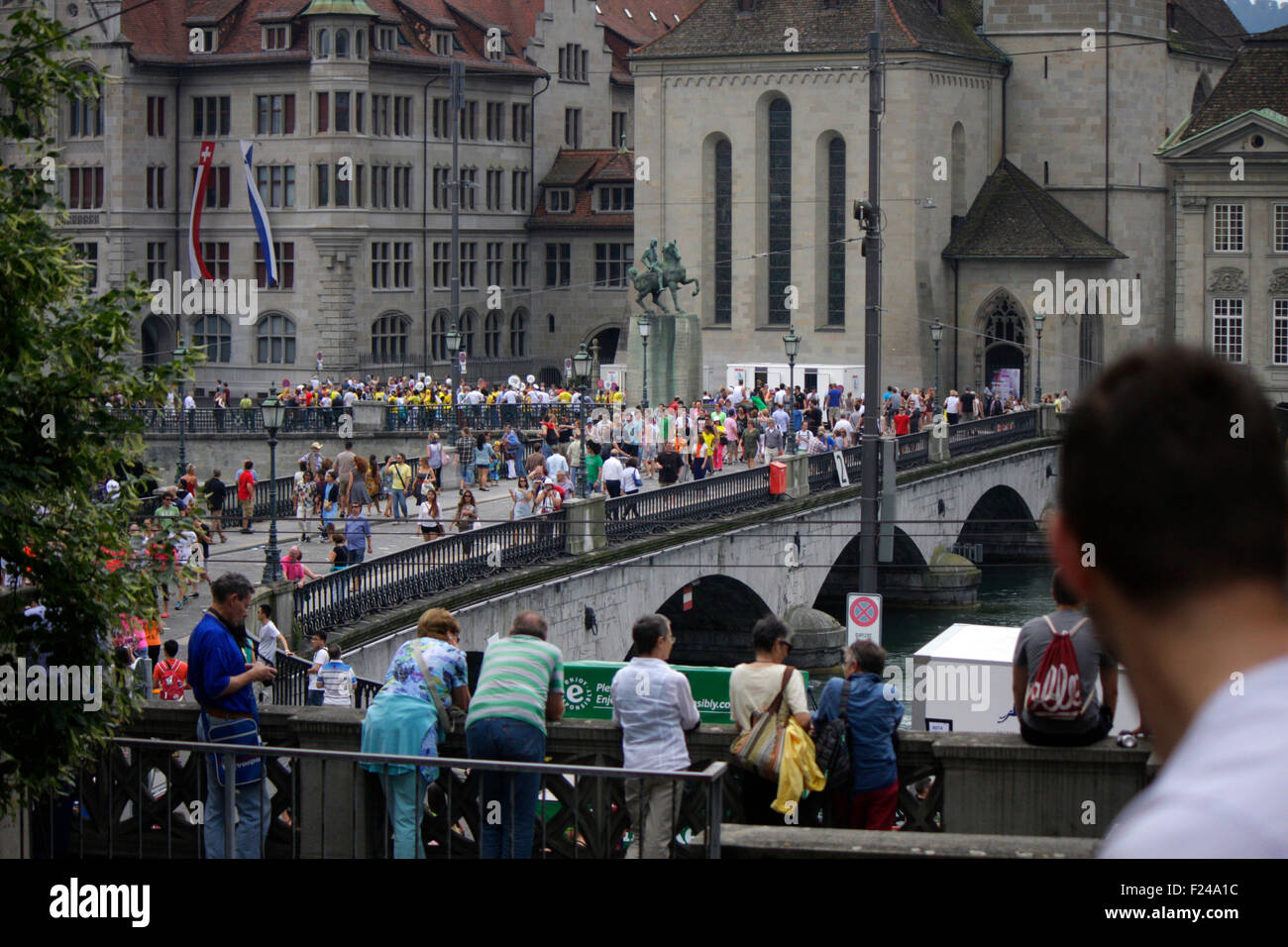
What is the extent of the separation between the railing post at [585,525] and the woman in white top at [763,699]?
2464 cm

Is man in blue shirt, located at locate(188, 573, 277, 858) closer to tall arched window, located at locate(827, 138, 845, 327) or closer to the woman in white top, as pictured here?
the woman in white top

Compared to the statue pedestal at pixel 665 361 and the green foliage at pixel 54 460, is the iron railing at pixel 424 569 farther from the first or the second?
the statue pedestal at pixel 665 361

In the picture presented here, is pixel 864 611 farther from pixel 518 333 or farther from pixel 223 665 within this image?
pixel 518 333

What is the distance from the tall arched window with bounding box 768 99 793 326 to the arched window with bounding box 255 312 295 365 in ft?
52.1

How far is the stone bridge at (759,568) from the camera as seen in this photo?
32.3 metres

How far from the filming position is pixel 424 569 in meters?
30.6

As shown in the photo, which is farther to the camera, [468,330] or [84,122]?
[468,330]

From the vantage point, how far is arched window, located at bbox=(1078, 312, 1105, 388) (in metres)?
69.9

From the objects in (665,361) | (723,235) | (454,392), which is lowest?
(454,392)

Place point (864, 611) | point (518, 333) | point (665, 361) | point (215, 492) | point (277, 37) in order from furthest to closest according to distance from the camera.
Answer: point (518, 333), point (277, 37), point (665, 361), point (215, 492), point (864, 611)

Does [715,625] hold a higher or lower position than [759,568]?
lower

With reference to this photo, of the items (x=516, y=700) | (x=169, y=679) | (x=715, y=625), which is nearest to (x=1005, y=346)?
(x=715, y=625)

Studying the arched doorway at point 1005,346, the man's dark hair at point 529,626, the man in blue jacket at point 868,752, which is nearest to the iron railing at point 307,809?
the man's dark hair at point 529,626

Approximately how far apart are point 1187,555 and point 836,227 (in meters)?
68.4
